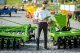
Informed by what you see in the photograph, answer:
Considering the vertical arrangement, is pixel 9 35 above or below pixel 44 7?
below

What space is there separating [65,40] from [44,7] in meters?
1.53

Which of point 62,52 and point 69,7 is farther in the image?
point 69,7

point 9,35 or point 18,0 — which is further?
point 18,0

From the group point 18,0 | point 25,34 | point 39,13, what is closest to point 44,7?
point 39,13

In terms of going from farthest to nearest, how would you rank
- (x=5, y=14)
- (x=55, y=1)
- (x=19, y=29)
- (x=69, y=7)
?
(x=55, y=1) → (x=5, y=14) → (x=69, y=7) → (x=19, y=29)

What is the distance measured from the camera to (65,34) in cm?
1262

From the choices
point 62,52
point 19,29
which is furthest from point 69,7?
point 62,52

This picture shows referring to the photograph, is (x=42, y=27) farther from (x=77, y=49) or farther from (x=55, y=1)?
(x=55, y=1)

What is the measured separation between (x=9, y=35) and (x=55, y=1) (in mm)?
42967

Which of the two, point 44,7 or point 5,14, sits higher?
point 44,7

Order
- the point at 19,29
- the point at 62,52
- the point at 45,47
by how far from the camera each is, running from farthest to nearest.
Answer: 1. the point at 19,29
2. the point at 45,47
3. the point at 62,52

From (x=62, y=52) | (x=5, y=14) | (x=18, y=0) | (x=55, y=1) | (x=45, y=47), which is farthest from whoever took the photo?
(x=18, y=0)

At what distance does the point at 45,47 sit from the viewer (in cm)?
1238

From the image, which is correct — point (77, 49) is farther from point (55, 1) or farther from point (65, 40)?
point (55, 1)
